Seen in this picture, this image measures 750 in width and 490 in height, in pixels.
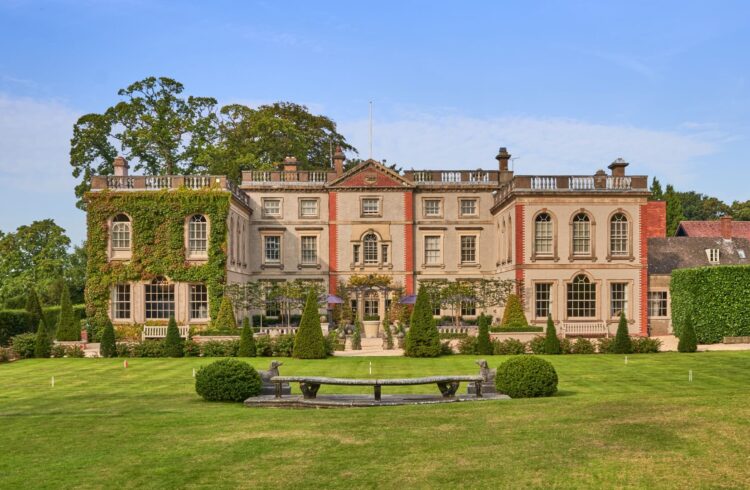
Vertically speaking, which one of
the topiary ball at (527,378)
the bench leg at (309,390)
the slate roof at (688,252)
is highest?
the slate roof at (688,252)

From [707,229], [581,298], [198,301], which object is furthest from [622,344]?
[707,229]

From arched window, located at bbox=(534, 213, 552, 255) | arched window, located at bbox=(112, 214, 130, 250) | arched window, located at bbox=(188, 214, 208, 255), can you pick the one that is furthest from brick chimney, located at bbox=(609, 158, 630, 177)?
arched window, located at bbox=(112, 214, 130, 250)

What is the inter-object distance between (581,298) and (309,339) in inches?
717

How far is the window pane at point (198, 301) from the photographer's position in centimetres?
3859

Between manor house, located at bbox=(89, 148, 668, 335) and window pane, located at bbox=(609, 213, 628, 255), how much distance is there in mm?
56

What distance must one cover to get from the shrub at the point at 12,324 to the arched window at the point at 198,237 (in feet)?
29.9

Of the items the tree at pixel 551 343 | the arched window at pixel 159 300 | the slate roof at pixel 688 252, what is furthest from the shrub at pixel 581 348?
the arched window at pixel 159 300

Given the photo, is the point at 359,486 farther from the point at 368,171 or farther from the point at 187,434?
the point at 368,171

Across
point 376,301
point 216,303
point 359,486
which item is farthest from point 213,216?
point 359,486

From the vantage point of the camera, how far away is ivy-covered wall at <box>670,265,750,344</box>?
36000 millimetres

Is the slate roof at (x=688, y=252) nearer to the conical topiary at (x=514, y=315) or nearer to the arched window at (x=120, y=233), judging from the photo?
the conical topiary at (x=514, y=315)

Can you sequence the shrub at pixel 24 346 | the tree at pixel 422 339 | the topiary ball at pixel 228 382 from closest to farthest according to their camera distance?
the topiary ball at pixel 228 382 < the tree at pixel 422 339 < the shrub at pixel 24 346

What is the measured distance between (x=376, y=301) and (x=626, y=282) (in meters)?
15.6

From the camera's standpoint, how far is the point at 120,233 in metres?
38.8
